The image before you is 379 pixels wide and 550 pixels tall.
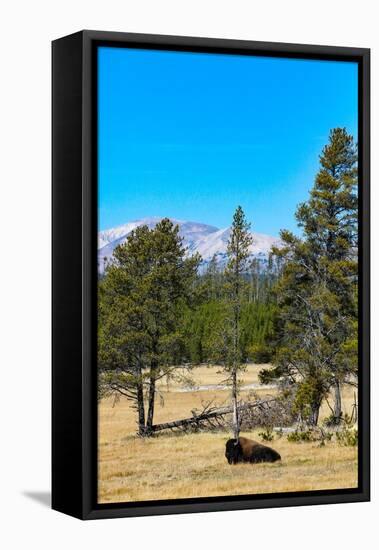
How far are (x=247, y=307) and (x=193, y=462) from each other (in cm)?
158

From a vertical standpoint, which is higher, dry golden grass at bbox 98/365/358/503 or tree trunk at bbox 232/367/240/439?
tree trunk at bbox 232/367/240/439

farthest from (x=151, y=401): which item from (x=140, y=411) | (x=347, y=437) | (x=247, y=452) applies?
(x=347, y=437)

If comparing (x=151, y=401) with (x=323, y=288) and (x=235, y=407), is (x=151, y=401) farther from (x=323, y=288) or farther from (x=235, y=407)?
(x=323, y=288)

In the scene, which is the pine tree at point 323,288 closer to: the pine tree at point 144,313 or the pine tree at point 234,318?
the pine tree at point 234,318

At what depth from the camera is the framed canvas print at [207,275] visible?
50.1ft

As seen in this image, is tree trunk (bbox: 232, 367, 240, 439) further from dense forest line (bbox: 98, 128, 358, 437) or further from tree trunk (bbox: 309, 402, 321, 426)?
tree trunk (bbox: 309, 402, 321, 426)

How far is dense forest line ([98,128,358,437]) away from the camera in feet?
51.0

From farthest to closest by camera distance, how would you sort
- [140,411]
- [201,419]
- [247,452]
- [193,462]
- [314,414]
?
[314,414] → [247,452] → [201,419] → [193,462] → [140,411]

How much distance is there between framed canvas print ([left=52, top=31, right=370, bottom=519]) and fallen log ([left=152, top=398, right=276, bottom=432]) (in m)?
0.02

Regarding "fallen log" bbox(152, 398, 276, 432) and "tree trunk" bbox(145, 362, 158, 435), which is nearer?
"tree trunk" bbox(145, 362, 158, 435)

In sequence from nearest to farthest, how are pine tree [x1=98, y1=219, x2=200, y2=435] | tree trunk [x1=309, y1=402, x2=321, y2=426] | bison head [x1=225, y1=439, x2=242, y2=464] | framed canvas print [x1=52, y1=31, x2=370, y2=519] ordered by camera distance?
1. framed canvas print [x1=52, y1=31, x2=370, y2=519]
2. pine tree [x1=98, y1=219, x2=200, y2=435]
3. bison head [x1=225, y1=439, x2=242, y2=464]
4. tree trunk [x1=309, y1=402, x2=321, y2=426]

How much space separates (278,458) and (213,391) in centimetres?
94

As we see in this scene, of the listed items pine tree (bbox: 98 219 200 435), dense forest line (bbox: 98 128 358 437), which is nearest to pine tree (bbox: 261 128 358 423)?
dense forest line (bbox: 98 128 358 437)

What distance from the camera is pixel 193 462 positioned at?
15.7 meters
